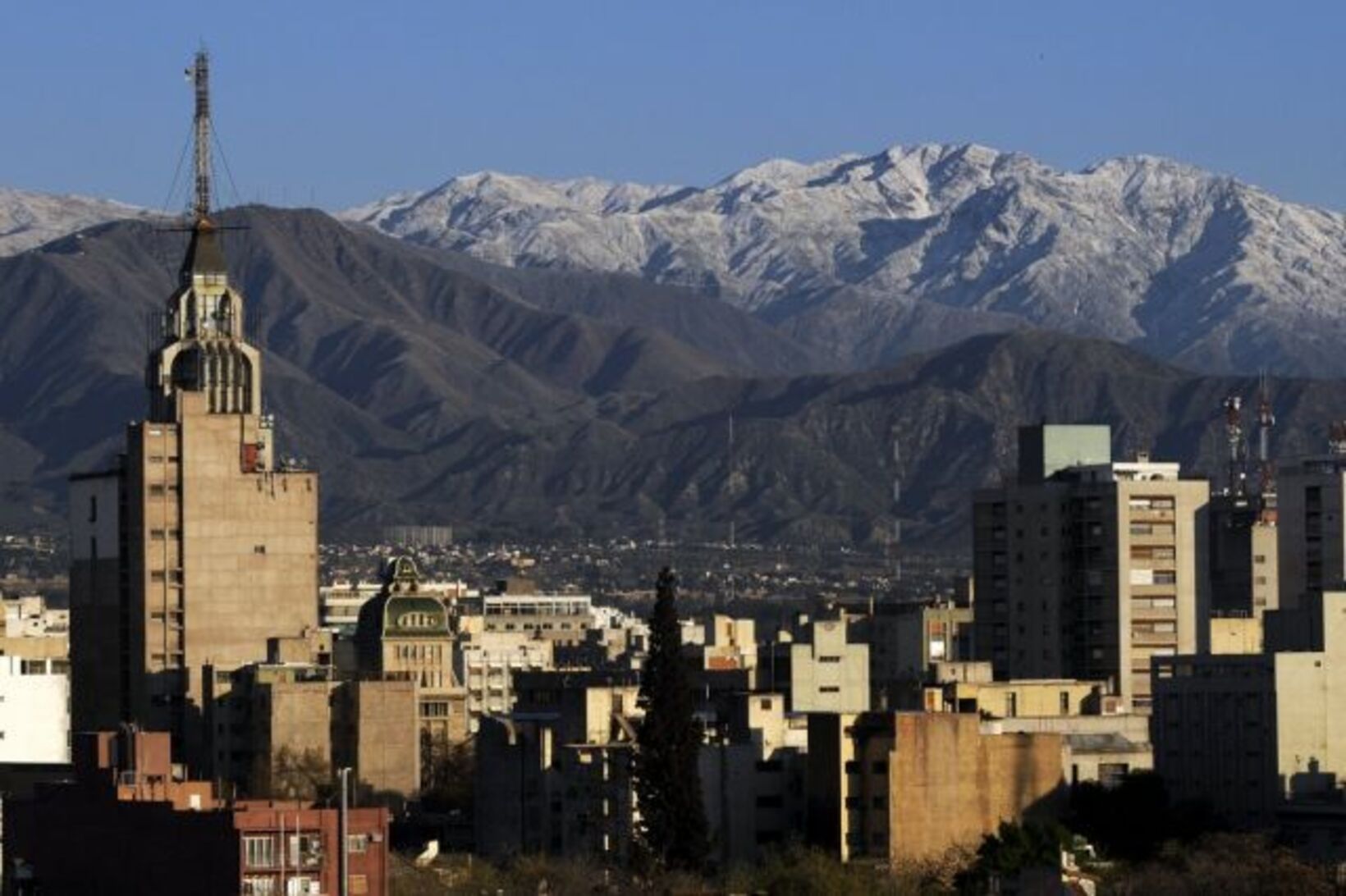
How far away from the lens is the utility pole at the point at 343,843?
380ft

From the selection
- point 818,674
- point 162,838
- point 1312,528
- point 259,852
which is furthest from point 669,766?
point 1312,528

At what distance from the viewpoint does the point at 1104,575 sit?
192625 millimetres

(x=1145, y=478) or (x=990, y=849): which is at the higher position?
(x=1145, y=478)

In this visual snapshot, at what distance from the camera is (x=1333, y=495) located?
195500 mm

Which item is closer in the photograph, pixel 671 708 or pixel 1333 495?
pixel 671 708

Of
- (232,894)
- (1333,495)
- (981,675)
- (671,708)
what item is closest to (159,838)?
(232,894)

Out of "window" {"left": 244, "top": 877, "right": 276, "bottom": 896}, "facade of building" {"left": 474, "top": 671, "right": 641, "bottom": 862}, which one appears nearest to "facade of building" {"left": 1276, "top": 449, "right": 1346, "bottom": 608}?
"facade of building" {"left": 474, "top": 671, "right": 641, "bottom": 862}

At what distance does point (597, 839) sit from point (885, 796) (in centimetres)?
939

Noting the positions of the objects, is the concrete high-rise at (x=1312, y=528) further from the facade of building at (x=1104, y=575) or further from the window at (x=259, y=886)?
the window at (x=259, y=886)

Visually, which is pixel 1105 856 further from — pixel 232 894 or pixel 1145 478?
pixel 1145 478

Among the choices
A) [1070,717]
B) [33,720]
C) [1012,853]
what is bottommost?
[1012,853]

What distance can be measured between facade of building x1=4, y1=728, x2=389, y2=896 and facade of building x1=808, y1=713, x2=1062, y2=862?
17.0 meters

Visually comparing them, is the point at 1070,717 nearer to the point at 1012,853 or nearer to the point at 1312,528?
Answer: the point at 1312,528

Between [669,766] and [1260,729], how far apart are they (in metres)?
23.1
